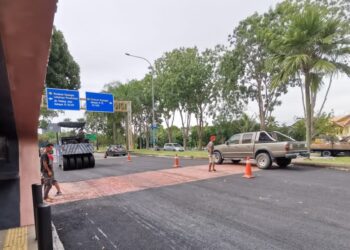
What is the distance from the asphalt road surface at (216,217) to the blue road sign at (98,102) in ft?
67.7

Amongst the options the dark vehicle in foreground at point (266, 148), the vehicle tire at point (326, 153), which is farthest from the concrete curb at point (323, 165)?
the vehicle tire at point (326, 153)

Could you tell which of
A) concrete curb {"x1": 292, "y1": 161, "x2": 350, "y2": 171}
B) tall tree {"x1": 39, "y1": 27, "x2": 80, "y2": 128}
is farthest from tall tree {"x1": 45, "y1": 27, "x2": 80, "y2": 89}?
concrete curb {"x1": 292, "y1": 161, "x2": 350, "y2": 171}

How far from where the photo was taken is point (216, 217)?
6.05 metres

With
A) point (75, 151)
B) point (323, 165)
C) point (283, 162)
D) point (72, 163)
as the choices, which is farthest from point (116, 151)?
point (323, 165)

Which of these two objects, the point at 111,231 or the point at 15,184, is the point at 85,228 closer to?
the point at 111,231

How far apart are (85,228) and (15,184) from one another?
1979 millimetres

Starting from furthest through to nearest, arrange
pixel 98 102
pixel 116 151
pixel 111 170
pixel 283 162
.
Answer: pixel 116 151 → pixel 98 102 → pixel 111 170 → pixel 283 162

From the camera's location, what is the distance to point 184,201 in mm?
7656

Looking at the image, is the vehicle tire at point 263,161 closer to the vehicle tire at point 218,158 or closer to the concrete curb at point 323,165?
the concrete curb at point 323,165

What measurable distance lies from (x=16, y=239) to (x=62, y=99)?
20935 millimetres

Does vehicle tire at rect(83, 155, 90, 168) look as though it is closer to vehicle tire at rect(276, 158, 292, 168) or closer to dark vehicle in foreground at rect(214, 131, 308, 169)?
dark vehicle in foreground at rect(214, 131, 308, 169)

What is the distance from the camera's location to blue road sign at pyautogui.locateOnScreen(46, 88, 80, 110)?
23672 millimetres

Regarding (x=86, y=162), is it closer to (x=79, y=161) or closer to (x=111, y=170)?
(x=79, y=161)

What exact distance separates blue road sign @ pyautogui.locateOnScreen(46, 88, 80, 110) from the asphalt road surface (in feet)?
57.2
